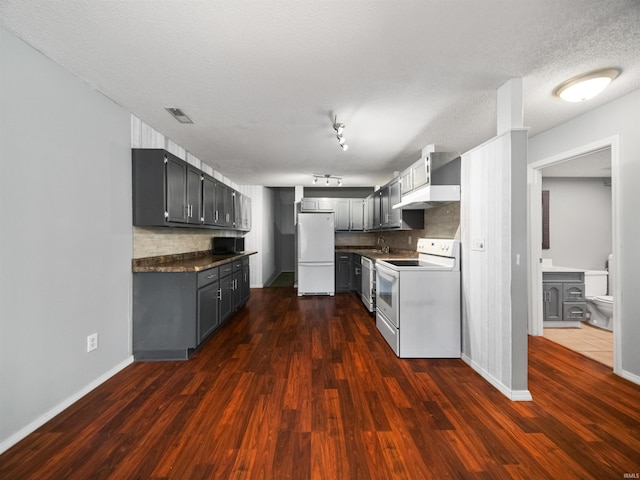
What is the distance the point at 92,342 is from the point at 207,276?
1.09 metres

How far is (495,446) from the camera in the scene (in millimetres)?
1565

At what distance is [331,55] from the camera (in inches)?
70.7

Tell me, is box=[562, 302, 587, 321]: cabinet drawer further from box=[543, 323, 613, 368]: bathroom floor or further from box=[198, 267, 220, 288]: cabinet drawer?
box=[198, 267, 220, 288]: cabinet drawer

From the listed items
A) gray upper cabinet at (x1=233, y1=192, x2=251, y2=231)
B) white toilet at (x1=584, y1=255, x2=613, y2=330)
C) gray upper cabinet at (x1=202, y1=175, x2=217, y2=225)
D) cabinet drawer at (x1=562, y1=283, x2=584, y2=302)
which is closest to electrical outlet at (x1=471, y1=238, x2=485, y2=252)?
cabinet drawer at (x1=562, y1=283, x2=584, y2=302)

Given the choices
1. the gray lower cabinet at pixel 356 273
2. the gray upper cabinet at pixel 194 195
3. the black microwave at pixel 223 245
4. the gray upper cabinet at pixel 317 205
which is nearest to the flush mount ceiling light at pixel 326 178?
the gray upper cabinet at pixel 317 205

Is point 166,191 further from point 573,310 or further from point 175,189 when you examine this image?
point 573,310

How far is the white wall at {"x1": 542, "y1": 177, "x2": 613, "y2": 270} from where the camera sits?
14.3ft

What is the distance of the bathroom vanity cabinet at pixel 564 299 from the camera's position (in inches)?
142

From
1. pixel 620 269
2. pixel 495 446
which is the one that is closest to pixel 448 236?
pixel 620 269

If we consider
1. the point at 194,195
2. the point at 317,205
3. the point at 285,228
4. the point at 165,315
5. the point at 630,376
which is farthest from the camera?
the point at 285,228

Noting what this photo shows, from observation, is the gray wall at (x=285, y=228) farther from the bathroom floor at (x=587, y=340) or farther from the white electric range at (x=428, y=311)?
the bathroom floor at (x=587, y=340)

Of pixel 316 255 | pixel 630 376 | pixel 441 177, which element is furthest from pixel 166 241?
pixel 630 376

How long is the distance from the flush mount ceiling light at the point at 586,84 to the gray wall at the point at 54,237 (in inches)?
149

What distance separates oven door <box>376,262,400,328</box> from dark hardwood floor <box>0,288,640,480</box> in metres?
0.47
